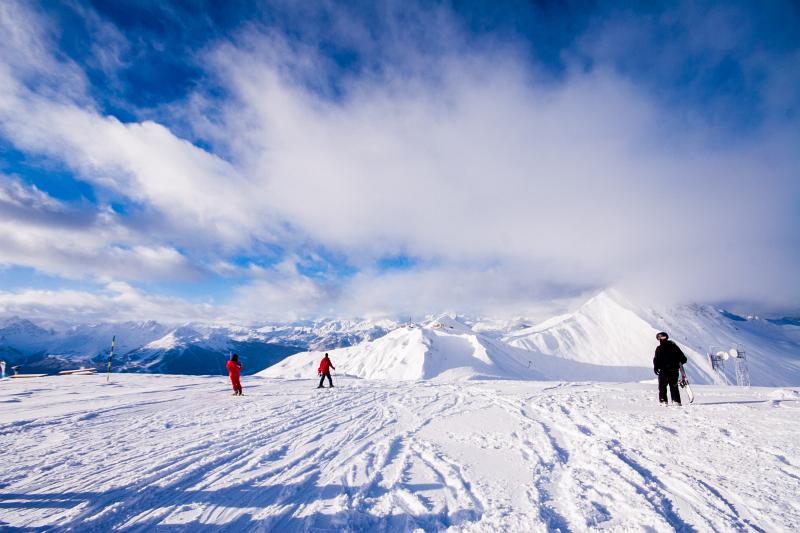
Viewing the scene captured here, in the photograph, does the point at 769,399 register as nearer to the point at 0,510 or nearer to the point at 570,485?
the point at 570,485

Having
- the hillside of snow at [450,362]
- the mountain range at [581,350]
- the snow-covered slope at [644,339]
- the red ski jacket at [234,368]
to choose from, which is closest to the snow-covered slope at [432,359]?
the hillside of snow at [450,362]

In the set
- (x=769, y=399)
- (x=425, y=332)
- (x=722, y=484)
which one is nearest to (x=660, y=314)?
(x=425, y=332)

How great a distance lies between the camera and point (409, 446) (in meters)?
7.36

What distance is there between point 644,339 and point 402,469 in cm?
15156

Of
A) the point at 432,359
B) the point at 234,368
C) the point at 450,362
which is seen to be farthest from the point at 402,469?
the point at 432,359

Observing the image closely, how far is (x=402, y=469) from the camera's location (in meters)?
5.95

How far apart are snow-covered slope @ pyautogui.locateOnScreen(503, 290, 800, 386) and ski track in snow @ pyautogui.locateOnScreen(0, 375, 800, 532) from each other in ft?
388

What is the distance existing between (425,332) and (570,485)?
77084mm

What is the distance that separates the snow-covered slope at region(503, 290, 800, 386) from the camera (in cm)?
11562

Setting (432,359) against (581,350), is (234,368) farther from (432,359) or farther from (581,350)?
(581,350)

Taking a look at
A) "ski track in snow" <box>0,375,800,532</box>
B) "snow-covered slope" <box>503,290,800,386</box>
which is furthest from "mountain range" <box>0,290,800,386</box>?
"ski track in snow" <box>0,375,800,532</box>

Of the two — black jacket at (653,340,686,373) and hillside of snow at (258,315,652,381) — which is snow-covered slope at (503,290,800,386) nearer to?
hillside of snow at (258,315,652,381)

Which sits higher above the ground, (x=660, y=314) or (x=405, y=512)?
(x=660, y=314)

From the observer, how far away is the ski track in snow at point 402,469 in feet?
14.0
